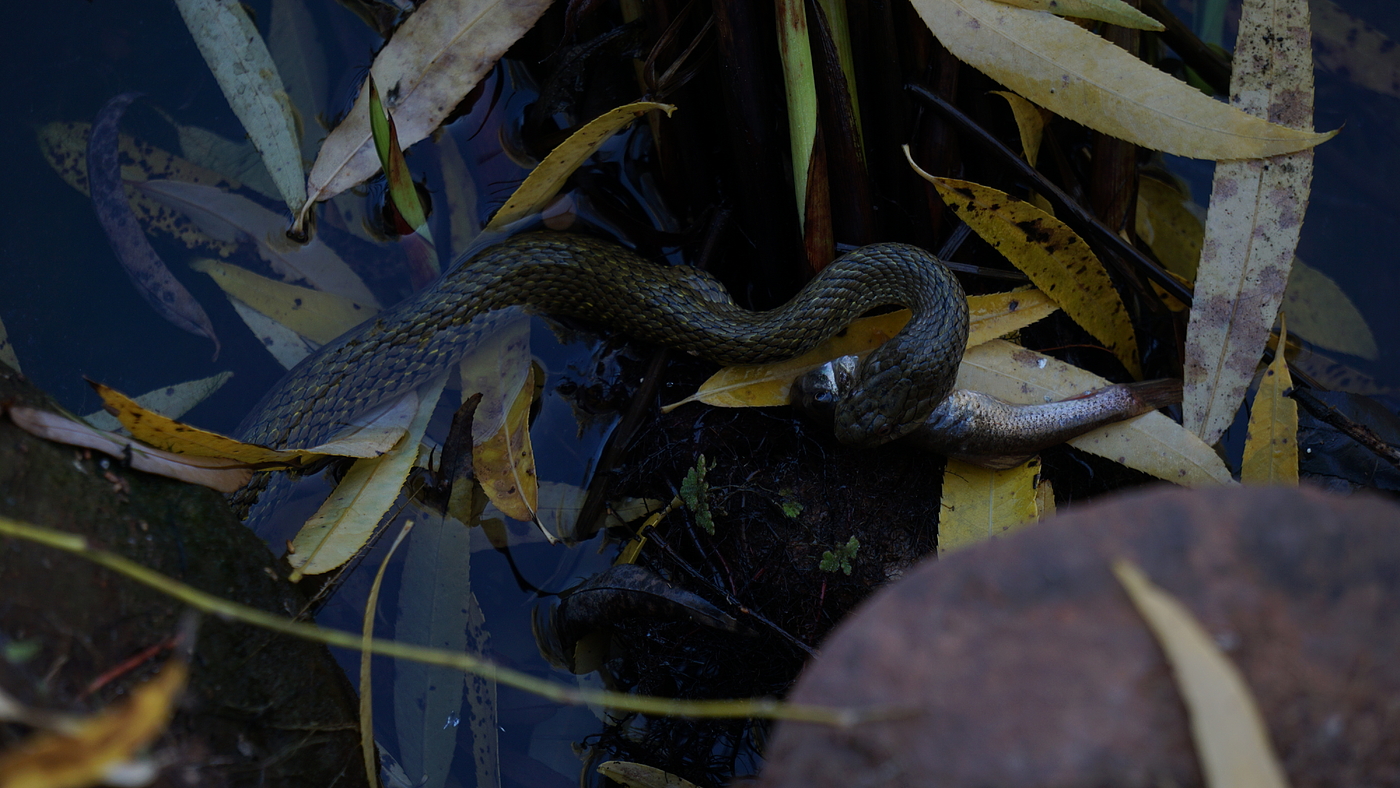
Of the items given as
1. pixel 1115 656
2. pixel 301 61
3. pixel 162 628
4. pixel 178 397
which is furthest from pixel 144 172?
pixel 1115 656

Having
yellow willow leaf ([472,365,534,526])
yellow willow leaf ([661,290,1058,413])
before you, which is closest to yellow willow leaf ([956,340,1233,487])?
yellow willow leaf ([661,290,1058,413])

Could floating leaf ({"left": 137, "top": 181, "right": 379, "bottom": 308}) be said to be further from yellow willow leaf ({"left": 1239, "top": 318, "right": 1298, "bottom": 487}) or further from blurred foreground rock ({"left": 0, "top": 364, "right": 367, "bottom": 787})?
yellow willow leaf ({"left": 1239, "top": 318, "right": 1298, "bottom": 487})

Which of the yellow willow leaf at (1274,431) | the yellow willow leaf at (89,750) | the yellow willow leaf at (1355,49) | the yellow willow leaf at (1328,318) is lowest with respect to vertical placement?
the yellow willow leaf at (1328,318)

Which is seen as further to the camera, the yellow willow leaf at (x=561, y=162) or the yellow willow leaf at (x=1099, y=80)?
the yellow willow leaf at (x=561, y=162)

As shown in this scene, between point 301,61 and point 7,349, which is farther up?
point 301,61

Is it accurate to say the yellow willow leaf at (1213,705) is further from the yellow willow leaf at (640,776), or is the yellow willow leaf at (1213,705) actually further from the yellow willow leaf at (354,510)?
the yellow willow leaf at (354,510)

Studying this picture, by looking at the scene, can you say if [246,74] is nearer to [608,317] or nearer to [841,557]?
[608,317]

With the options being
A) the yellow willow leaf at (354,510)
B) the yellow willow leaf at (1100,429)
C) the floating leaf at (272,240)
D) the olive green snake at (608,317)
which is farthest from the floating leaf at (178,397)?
the yellow willow leaf at (1100,429)

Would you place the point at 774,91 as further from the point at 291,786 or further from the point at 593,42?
the point at 291,786
